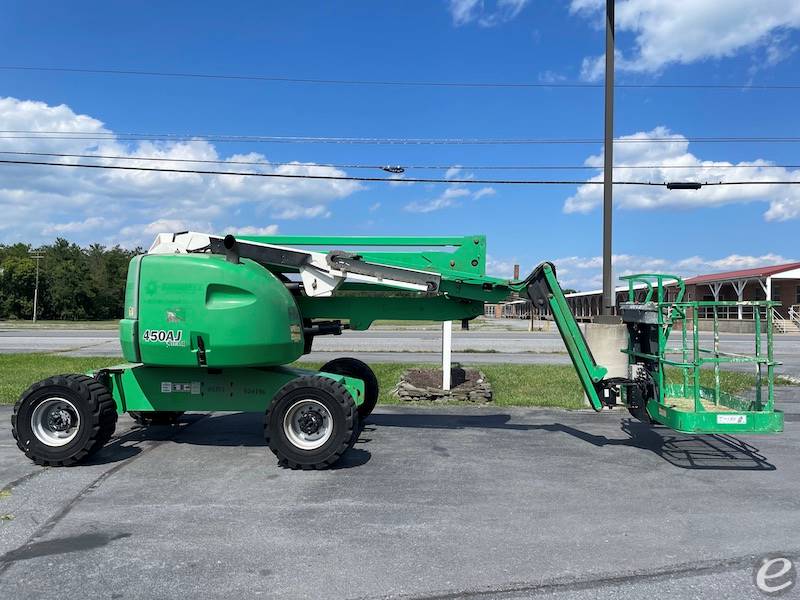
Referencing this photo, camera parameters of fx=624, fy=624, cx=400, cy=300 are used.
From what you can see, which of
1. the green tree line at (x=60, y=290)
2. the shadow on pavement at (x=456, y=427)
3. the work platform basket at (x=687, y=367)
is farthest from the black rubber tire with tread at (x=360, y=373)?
the green tree line at (x=60, y=290)

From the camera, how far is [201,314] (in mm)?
6602

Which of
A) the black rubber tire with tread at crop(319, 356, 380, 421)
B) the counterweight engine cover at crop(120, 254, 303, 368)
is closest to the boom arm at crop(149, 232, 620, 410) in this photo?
the counterweight engine cover at crop(120, 254, 303, 368)

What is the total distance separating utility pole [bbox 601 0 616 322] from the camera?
1108 cm

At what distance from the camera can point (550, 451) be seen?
7.39 m

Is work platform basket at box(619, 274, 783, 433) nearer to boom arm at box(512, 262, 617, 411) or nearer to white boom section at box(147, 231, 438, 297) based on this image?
boom arm at box(512, 262, 617, 411)

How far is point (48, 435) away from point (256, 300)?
2.62m

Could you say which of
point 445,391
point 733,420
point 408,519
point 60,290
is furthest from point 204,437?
point 60,290

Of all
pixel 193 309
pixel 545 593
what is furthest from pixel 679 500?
pixel 193 309

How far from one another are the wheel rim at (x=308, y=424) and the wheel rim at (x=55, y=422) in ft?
7.30

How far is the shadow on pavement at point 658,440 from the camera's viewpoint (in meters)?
6.90

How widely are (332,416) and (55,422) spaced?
9.81 ft

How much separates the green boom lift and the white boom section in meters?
0.01

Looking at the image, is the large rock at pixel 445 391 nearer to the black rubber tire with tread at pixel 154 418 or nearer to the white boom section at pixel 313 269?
the black rubber tire with tread at pixel 154 418

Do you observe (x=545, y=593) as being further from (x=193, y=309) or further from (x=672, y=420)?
(x=193, y=309)
